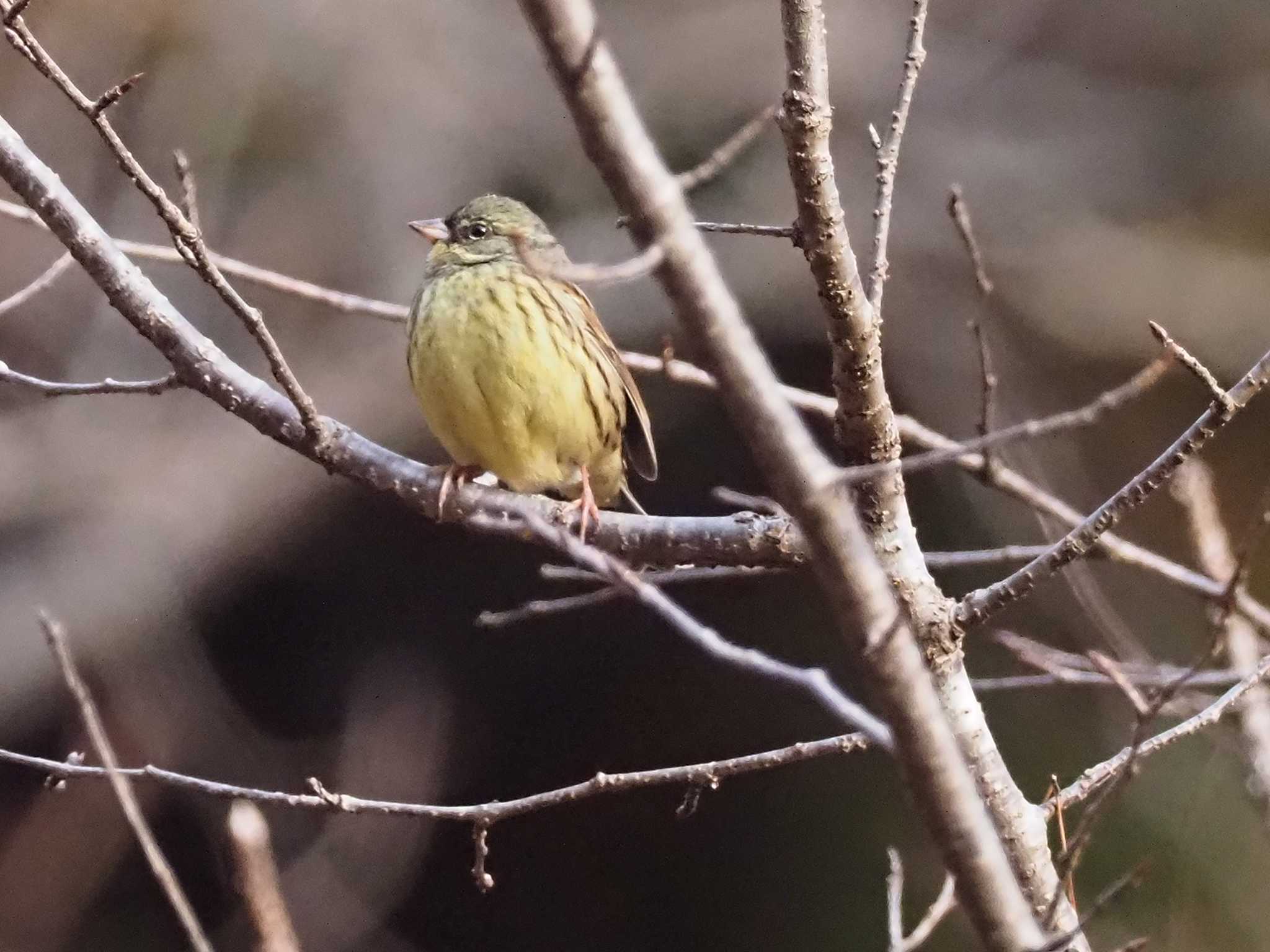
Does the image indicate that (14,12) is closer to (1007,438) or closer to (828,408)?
(1007,438)

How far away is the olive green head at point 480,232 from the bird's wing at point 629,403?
0.20 m

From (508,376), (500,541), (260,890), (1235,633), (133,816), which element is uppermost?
(500,541)

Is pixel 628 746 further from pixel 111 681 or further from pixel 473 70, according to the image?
pixel 473 70

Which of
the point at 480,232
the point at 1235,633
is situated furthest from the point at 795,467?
the point at 1235,633

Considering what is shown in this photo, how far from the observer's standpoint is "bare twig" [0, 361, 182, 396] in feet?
8.63

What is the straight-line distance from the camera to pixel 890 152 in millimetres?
2379

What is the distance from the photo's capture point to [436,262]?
12.5 ft

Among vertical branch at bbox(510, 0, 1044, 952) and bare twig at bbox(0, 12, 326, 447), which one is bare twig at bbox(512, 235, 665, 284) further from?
bare twig at bbox(0, 12, 326, 447)

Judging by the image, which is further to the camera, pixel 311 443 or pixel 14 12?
pixel 311 443

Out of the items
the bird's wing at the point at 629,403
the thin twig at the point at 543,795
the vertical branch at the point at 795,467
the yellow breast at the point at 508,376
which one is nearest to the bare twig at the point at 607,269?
the vertical branch at the point at 795,467

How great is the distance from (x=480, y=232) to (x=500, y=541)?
161 centimetres

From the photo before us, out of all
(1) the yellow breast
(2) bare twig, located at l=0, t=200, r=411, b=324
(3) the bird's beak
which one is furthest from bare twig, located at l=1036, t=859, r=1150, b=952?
(3) the bird's beak

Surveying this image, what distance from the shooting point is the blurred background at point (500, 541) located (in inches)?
213

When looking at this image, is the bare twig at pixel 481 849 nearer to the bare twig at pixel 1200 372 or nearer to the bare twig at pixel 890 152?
the bare twig at pixel 890 152
